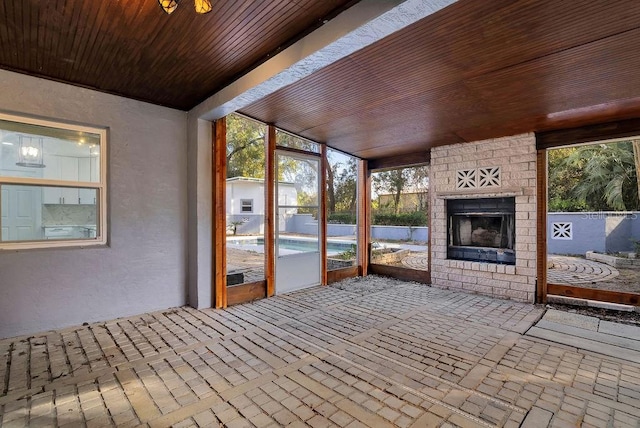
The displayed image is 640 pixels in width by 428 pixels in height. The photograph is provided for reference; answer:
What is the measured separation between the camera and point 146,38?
259 cm

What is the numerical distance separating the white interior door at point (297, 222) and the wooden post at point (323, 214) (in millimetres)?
64

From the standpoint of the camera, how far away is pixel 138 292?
12.8 feet

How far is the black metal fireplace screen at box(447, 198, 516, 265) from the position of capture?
4898 millimetres

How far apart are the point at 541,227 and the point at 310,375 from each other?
161 inches

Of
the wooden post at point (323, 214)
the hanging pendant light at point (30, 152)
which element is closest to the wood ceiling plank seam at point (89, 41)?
the hanging pendant light at point (30, 152)

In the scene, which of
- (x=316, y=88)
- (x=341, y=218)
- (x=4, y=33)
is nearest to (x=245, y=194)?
(x=341, y=218)

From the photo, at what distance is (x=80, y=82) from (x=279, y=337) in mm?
3558

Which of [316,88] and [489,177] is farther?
[489,177]

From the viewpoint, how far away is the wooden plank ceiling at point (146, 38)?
2.23 m

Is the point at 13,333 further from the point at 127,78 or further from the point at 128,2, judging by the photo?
the point at 128,2

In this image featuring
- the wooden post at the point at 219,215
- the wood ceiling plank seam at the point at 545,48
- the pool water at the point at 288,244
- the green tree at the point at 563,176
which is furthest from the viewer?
the green tree at the point at 563,176

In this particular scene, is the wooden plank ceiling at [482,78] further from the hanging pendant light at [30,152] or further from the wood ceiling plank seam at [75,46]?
the hanging pendant light at [30,152]

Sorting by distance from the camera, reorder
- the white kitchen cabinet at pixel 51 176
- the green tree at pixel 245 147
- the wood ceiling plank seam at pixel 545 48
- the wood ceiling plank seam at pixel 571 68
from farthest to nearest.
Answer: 1. the green tree at pixel 245 147
2. the white kitchen cabinet at pixel 51 176
3. the wood ceiling plank seam at pixel 571 68
4. the wood ceiling plank seam at pixel 545 48

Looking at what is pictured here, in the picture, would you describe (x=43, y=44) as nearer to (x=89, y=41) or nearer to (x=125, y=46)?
(x=89, y=41)
